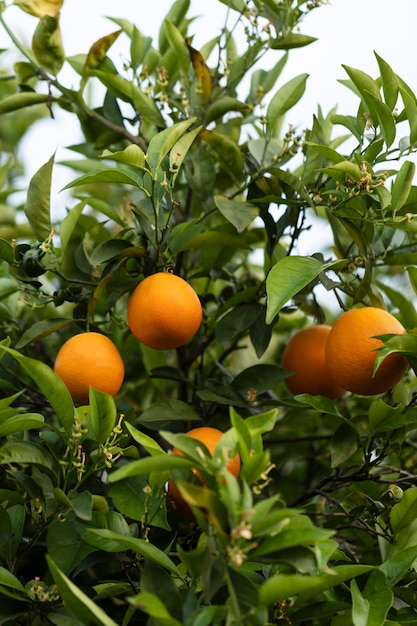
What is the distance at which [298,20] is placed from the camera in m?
1.47

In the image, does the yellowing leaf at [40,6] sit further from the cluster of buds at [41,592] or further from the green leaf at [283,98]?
the cluster of buds at [41,592]

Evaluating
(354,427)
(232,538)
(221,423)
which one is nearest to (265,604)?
(232,538)

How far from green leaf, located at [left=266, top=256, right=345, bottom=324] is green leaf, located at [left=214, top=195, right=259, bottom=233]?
0.42 feet

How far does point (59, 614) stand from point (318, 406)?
446mm

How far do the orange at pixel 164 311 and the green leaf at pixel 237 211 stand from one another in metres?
0.13

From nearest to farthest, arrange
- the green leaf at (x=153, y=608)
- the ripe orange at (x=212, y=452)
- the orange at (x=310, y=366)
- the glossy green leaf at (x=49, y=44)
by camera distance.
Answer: the green leaf at (x=153, y=608) → the ripe orange at (x=212, y=452) → the orange at (x=310, y=366) → the glossy green leaf at (x=49, y=44)

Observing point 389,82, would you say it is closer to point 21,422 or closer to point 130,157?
point 130,157

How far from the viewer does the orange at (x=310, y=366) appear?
133 cm

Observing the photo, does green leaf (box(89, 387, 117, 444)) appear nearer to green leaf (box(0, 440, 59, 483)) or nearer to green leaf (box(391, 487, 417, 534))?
green leaf (box(0, 440, 59, 483))

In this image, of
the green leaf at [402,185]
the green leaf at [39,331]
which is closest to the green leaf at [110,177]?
the green leaf at [39,331]

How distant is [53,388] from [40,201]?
348mm

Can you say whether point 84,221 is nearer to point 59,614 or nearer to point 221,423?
point 221,423

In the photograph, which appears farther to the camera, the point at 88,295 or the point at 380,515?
the point at 88,295

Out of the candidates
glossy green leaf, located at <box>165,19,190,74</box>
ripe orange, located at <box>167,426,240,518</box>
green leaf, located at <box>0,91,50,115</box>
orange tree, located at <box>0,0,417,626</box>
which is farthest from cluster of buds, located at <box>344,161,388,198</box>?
green leaf, located at <box>0,91,50,115</box>
